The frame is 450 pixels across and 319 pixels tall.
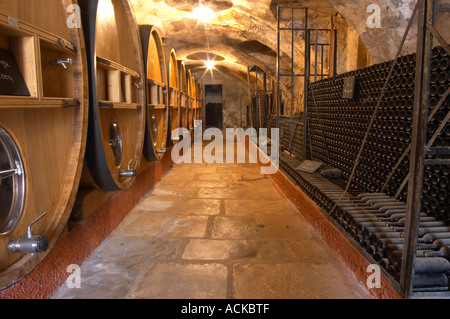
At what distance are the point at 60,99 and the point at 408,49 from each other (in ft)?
12.5

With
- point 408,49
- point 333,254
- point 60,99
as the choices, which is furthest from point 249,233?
point 408,49

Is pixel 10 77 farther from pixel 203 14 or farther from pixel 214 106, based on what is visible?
pixel 214 106

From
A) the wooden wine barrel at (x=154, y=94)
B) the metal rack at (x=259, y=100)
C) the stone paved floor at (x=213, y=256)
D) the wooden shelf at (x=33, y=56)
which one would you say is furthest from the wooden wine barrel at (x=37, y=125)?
the metal rack at (x=259, y=100)

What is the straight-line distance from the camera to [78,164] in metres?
1.86

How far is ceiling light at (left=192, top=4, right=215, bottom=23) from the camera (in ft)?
23.4

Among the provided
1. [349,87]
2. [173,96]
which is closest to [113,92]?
[349,87]

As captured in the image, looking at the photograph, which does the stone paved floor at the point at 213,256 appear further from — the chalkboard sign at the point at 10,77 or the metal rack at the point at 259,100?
the metal rack at the point at 259,100

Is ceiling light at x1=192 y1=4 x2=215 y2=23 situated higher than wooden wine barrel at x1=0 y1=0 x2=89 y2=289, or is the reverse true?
ceiling light at x1=192 y1=4 x2=215 y2=23

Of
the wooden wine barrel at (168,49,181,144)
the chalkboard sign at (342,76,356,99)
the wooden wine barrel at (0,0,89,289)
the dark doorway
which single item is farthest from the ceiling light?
the dark doorway

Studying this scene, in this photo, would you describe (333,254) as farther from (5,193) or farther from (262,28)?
(262,28)

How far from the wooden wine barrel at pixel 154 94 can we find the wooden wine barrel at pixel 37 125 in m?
1.52

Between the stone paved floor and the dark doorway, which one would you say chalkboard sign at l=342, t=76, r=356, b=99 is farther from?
the dark doorway

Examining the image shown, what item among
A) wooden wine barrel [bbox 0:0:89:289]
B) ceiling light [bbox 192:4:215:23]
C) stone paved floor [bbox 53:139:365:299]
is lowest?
stone paved floor [bbox 53:139:365:299]

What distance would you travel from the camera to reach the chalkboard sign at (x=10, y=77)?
1.38 meters
